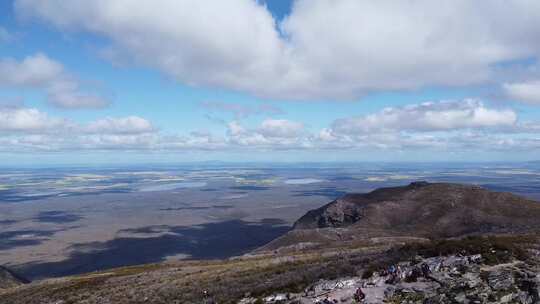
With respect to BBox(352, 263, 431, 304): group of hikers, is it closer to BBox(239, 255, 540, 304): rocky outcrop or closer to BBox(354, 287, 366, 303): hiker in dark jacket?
BBox(239, 255, 540, 304): rocky outcrop

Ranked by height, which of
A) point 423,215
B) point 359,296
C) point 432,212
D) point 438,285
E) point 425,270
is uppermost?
point 425,270

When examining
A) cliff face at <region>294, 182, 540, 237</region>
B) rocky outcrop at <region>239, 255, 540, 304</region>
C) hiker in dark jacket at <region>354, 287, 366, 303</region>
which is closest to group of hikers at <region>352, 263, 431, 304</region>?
rocky outcrop at <region>239, 255, 540, 304</region>

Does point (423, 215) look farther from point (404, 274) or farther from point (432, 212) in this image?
point (404, 274)

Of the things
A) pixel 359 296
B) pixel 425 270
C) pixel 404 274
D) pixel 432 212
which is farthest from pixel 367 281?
pixel 432 212

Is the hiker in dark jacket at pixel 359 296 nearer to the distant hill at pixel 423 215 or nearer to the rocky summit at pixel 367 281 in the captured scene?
the rocky summit at pixel 367 281

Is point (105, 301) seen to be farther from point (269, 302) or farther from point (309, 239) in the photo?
point (309, 239)

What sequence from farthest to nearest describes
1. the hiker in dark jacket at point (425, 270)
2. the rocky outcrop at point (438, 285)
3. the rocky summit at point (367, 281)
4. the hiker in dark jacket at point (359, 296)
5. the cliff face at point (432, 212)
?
the cliff face at point (432, 212) < the hiker in dark jacket at point (425, 270) < the hiker in dark jacket at point (359, 296) < the rocky summit at point (367, 281) < the rocky outcrop at point (438, 285)

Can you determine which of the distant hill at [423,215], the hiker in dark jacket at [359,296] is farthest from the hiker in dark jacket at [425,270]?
the distant hill at [423,215]

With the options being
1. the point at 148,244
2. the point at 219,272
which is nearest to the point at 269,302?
the point at 219,272
